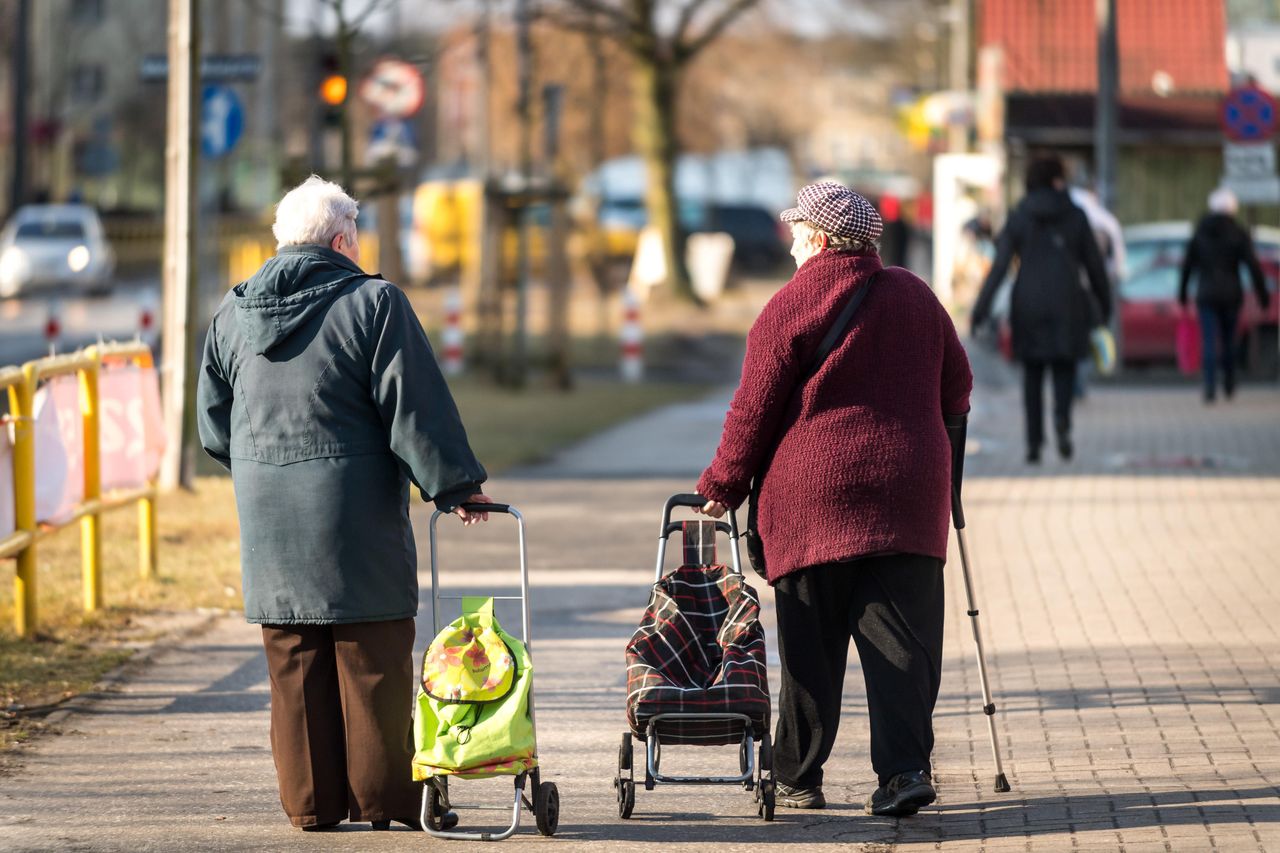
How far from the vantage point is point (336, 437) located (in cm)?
583

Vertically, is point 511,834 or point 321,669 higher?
point 321,669

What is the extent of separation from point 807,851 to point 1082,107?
1109 inches

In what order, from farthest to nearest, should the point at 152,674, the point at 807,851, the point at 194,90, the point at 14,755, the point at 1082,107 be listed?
the point at 1082,107 → the point at 194,90 → the point at 152,674 → the point at 14,755 → the point at 807,851

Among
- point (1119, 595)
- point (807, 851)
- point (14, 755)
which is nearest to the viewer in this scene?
point (807, 851)

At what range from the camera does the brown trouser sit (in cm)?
586

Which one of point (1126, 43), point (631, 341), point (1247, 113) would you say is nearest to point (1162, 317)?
point (1247, 113)

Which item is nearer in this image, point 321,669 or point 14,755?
point 321,669

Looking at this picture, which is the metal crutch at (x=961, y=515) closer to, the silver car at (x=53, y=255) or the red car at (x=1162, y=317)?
the red car at (x=1162, y=317)

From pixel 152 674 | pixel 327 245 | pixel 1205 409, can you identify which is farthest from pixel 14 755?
pixel 1205 409

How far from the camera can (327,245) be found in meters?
5.93

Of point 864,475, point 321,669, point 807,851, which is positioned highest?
point 864,475

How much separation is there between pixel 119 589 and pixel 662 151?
96.8 ft

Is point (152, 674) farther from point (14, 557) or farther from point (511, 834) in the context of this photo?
point (511, 834)

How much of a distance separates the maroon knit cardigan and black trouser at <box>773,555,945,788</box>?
10cm
